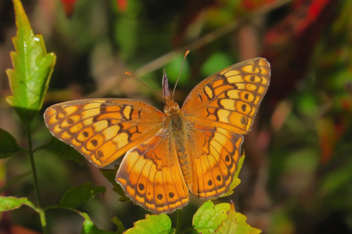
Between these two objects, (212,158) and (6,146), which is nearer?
(6,146)

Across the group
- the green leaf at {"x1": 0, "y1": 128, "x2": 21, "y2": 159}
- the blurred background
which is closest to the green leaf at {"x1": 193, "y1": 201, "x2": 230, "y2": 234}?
the green leaf at {"x1": 0, "y1": 128, "x2": 21, "y2": 159}

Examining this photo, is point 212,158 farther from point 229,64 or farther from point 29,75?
point 229,64

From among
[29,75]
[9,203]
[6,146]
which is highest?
[29,75]

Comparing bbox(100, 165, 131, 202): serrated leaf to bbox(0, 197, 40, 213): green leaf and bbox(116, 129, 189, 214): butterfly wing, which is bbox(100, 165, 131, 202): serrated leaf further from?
bbox(0, 197, 40, 213): green leaf

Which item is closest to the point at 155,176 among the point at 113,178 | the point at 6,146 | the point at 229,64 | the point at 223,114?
the point at 113,178

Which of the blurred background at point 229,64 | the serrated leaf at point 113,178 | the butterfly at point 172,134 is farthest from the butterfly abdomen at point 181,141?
the blurred background at point 229,64

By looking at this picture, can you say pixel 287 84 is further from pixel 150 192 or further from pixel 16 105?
pixel 16 105
